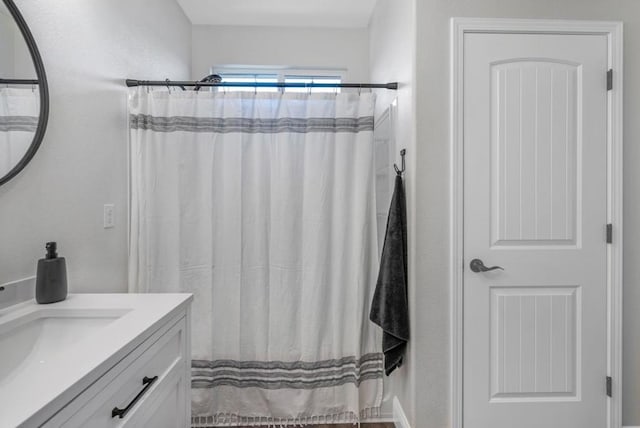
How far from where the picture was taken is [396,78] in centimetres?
189

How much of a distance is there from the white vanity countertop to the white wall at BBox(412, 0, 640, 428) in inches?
42.3

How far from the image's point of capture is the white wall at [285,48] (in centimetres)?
280

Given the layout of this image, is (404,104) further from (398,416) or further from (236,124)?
(398,416)

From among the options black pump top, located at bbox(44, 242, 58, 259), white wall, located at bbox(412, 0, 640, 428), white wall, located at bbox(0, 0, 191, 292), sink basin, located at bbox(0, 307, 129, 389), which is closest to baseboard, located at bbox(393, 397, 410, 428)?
white wall, located at bbox(412, 0, 640, 428)

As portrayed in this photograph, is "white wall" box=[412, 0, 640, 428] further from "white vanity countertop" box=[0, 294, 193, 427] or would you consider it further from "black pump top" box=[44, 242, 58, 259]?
"black pump top" box=[44, 242, 58, 259]

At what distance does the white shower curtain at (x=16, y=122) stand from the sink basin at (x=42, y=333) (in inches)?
19.1

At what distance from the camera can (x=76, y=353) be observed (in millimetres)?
792

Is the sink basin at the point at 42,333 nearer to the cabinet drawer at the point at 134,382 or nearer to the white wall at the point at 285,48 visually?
the cabinet drawer at the point at 134,382

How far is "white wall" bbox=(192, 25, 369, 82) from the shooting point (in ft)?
9.18

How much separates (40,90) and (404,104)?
5.07 feet

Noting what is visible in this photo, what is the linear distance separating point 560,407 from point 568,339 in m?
0.32

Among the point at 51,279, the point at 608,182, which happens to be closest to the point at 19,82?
the point at 51,279

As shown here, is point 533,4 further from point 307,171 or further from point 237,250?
point 237,250

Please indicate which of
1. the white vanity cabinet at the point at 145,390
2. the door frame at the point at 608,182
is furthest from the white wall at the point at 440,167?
the white vanity cabinet at the point at 145,390
